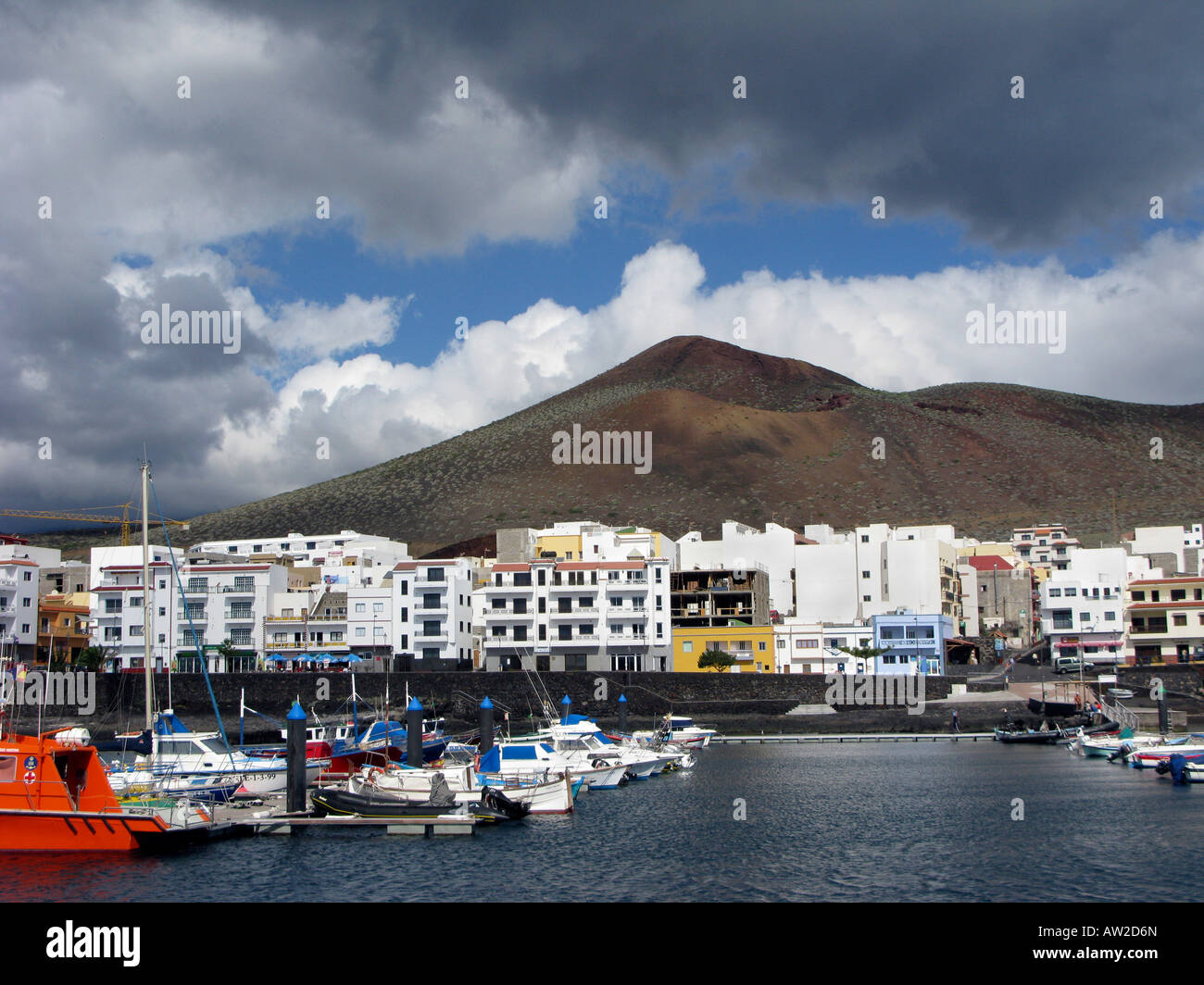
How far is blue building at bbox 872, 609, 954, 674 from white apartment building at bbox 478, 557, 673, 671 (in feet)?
59.4

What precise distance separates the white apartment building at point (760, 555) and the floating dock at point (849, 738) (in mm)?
33087

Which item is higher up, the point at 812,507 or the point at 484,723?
the point at 812,507

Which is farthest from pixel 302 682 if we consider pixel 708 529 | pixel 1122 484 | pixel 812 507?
pixel 1122 484

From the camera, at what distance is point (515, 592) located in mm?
95938

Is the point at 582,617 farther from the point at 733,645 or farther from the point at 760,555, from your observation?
the point at 760,555

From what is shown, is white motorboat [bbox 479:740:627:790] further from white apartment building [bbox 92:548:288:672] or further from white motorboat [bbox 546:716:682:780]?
white apartment building [bbox 92:548:288:672]

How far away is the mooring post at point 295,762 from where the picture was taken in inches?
1571

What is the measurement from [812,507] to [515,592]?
10504cm

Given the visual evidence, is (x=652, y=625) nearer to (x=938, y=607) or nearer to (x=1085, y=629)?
(x=938, y=607)

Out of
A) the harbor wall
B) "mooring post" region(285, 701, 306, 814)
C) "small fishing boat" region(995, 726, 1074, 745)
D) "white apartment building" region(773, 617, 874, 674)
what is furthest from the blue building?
"mooring post" region(285, 701, 306, 814)

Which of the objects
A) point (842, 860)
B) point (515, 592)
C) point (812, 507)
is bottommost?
point (842, 860)

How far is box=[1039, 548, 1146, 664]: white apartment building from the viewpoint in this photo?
103500mm
